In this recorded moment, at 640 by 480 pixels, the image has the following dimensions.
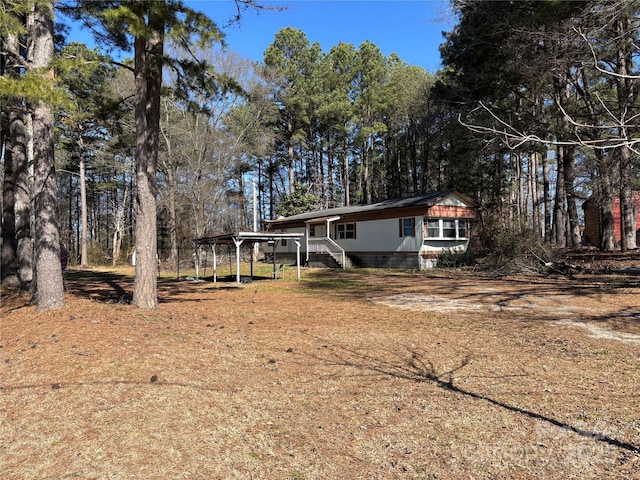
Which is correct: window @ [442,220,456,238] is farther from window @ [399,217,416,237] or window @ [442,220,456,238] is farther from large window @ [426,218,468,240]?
window @ [399,217,416,237]

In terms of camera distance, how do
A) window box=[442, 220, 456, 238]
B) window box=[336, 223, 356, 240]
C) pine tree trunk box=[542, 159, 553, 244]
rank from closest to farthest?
window box=[442, 220, 456, 238] < pine tree trunk box=[542, 159, 553, 244] < window box=[336, 223, 356, 240]

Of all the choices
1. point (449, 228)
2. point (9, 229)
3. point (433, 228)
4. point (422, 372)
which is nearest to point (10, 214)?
point (9, 229)

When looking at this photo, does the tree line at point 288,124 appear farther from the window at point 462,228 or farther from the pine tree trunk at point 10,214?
the window at point 462,228

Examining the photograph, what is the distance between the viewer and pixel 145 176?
303 inches

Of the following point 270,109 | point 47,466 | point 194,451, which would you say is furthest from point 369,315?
point 270,109

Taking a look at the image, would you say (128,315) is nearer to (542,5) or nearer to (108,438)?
(108,438)

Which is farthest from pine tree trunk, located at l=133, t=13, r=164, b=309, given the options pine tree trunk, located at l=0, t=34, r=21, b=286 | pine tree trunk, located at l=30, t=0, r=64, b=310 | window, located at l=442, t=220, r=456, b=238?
window, located at l=442, t=220, r=456, b=238

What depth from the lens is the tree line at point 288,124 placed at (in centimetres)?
715

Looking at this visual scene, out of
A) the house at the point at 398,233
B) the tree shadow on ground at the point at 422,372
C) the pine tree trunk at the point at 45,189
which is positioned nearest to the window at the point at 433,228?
the house at the point at 398,233

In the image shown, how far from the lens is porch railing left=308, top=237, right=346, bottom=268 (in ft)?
78.1

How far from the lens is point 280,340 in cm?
614

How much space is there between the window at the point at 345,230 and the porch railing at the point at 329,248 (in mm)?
1144

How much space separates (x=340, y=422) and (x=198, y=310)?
6072 mm

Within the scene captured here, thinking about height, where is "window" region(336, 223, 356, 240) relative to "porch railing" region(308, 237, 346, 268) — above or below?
above
